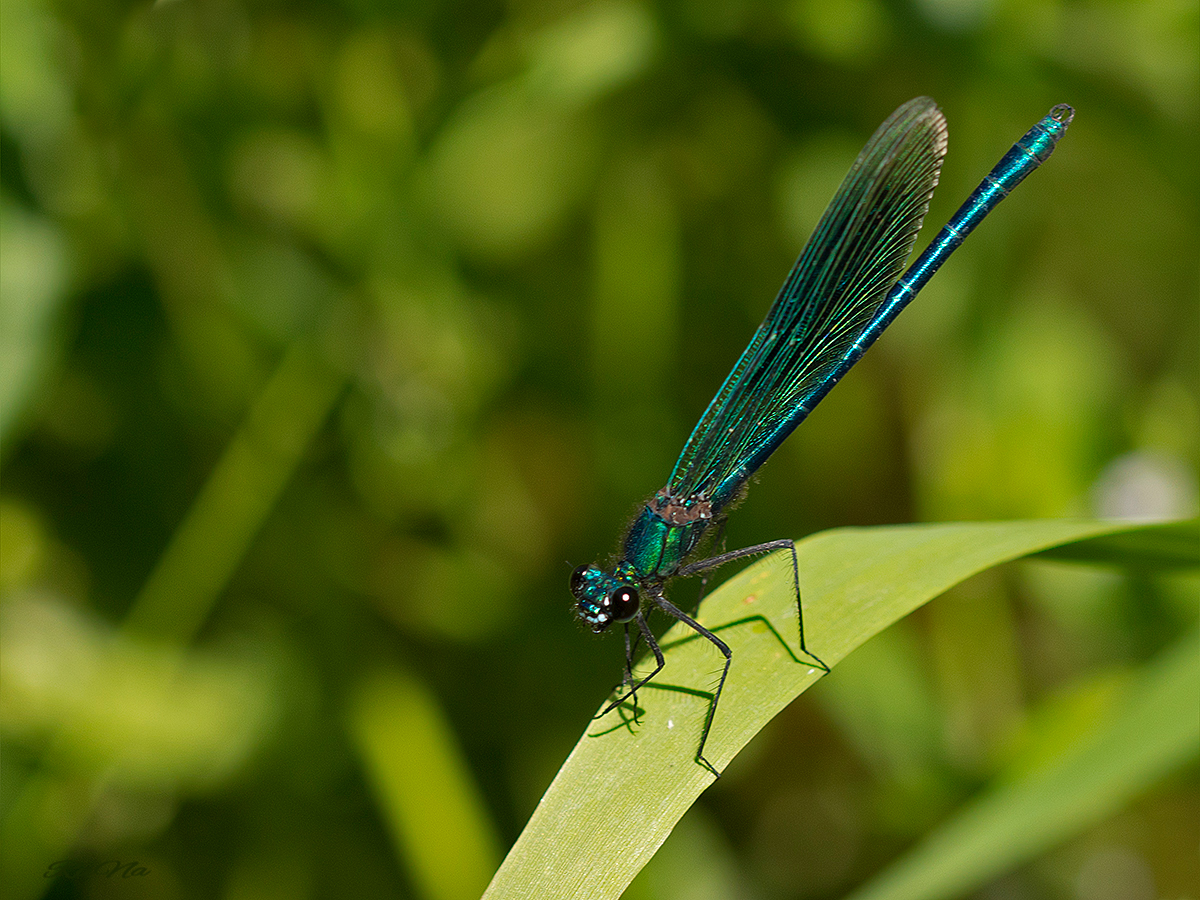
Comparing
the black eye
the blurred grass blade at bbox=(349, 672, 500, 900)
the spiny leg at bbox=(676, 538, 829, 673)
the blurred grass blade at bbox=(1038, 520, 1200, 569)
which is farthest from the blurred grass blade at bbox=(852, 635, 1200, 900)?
the blurred grass blade at bbox=(349, 672, 500, 900)

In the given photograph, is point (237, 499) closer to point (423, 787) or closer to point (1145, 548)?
point (423, 787)

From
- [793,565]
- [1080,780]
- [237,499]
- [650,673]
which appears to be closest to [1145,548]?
[1080,780]

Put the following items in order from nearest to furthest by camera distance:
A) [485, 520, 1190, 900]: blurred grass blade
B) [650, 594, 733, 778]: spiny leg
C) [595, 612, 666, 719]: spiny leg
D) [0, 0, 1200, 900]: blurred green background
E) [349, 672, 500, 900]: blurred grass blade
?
[485, 520, 1190, 900]: blurred grass blade → [650, 594, 733, 778]: spiny leg → [595, 612, 666, 719]: spiny leg → [349, 672, 500, 900]: blurred grass blade → [0, 0, 1200, 900]: blurred green background

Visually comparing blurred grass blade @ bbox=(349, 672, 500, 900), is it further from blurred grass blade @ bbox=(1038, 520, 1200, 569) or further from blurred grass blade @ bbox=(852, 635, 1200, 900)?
blurred grass blade @ bbox=(1038, 520, 1200, 569)

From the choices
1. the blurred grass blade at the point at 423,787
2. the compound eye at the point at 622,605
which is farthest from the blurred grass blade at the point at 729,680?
the blurred grass blade at the point at 423,787

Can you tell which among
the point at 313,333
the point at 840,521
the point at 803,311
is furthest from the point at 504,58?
Result: the point at 840,521

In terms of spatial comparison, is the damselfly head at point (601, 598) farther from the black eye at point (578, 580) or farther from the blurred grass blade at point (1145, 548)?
the blurred grass blade at point (1145, 548)

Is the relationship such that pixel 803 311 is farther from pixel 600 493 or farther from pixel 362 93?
pixel 362 93
